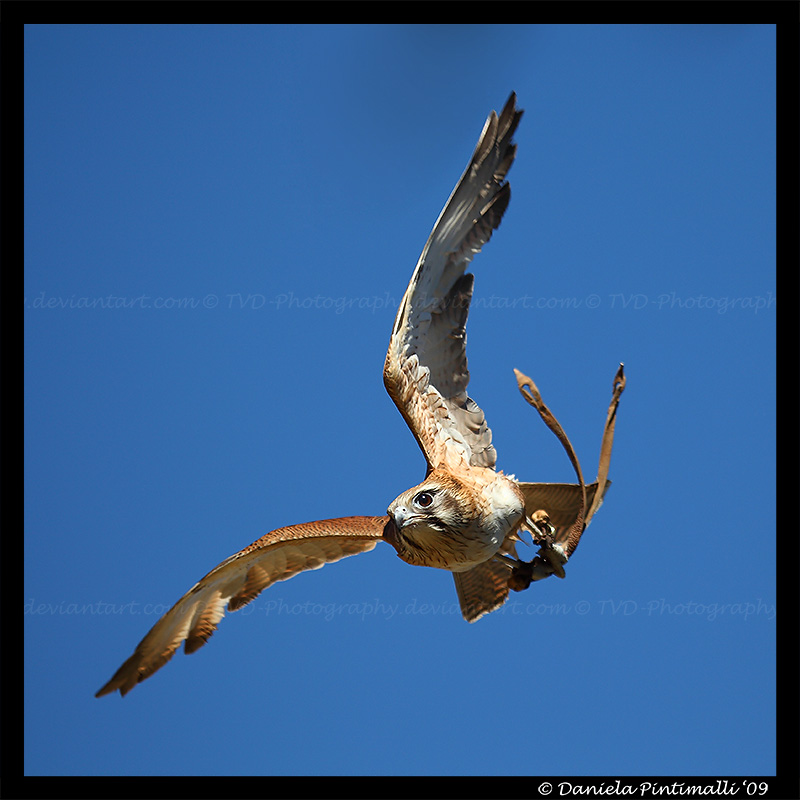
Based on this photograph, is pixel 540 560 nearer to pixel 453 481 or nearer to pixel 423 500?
pixel 453 481

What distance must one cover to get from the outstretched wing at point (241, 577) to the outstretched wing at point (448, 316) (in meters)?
1.09

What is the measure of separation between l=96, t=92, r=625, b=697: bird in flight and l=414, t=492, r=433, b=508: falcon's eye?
0.34 metres

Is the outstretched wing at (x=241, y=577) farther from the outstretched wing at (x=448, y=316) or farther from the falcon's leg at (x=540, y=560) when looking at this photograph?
the falcon's leg at (x=540, y=560)

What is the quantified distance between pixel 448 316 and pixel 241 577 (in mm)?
3150

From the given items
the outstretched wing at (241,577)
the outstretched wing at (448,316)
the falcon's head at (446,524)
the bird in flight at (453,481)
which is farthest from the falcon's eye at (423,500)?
the outstretched wing at (448,316)

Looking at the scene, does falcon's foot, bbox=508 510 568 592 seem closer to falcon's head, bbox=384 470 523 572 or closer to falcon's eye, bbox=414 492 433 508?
falcon's head, bbox=384 470 523 572

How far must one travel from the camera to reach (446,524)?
865 cm

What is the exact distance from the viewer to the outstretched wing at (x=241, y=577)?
9.38 meters

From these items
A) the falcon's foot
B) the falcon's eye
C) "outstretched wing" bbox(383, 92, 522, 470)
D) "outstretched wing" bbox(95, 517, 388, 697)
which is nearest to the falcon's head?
the falcon's eye

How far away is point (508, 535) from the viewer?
9.27 m

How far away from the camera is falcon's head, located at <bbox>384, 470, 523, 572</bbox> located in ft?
28.1

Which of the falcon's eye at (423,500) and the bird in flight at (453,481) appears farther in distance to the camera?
the bird in flight at (453,481)
